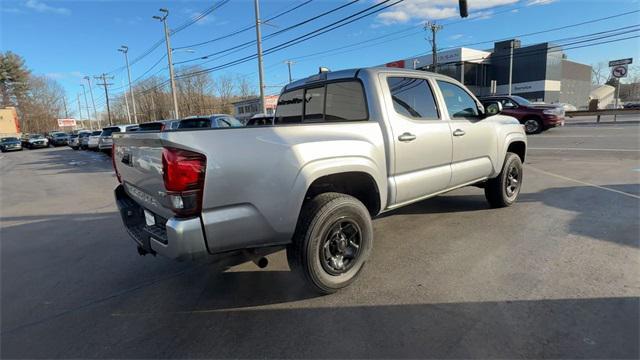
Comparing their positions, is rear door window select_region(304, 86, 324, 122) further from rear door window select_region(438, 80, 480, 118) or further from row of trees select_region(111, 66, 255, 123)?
row of trees select_region(111, 66, 255, 123)

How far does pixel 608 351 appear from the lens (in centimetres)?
229

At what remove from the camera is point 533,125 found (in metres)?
17.0

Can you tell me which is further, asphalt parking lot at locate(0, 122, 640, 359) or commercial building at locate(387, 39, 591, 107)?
commercial building at locate(387, 39, 591, 107)

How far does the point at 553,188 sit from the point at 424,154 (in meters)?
4.18

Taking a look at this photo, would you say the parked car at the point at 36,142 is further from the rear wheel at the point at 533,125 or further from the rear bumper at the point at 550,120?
the rear bumper at the point at 550,120

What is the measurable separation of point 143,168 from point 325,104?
2.17 m

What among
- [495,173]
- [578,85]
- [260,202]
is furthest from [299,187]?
[578,85]

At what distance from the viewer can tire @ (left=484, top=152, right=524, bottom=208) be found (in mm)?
5312

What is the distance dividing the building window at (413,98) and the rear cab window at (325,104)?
365 millimetres

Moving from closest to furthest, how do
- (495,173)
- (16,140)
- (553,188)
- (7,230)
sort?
(495,173) → (7,230) → (553,188) → (16,140)

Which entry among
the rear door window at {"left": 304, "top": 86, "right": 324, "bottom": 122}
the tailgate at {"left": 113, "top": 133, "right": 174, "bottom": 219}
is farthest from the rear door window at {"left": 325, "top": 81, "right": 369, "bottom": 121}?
the tailgate at {"left": 113, "top": 133, "right": 174, "bottom": 219}

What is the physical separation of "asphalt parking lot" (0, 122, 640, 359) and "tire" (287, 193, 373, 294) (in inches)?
7.8

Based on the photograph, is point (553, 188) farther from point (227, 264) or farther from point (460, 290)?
point (227, 264)

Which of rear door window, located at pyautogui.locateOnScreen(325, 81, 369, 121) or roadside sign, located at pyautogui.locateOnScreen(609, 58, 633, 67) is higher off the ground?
roadside sign, located at pyautogui.locateOnScreen(609, 58, 633, 67)
